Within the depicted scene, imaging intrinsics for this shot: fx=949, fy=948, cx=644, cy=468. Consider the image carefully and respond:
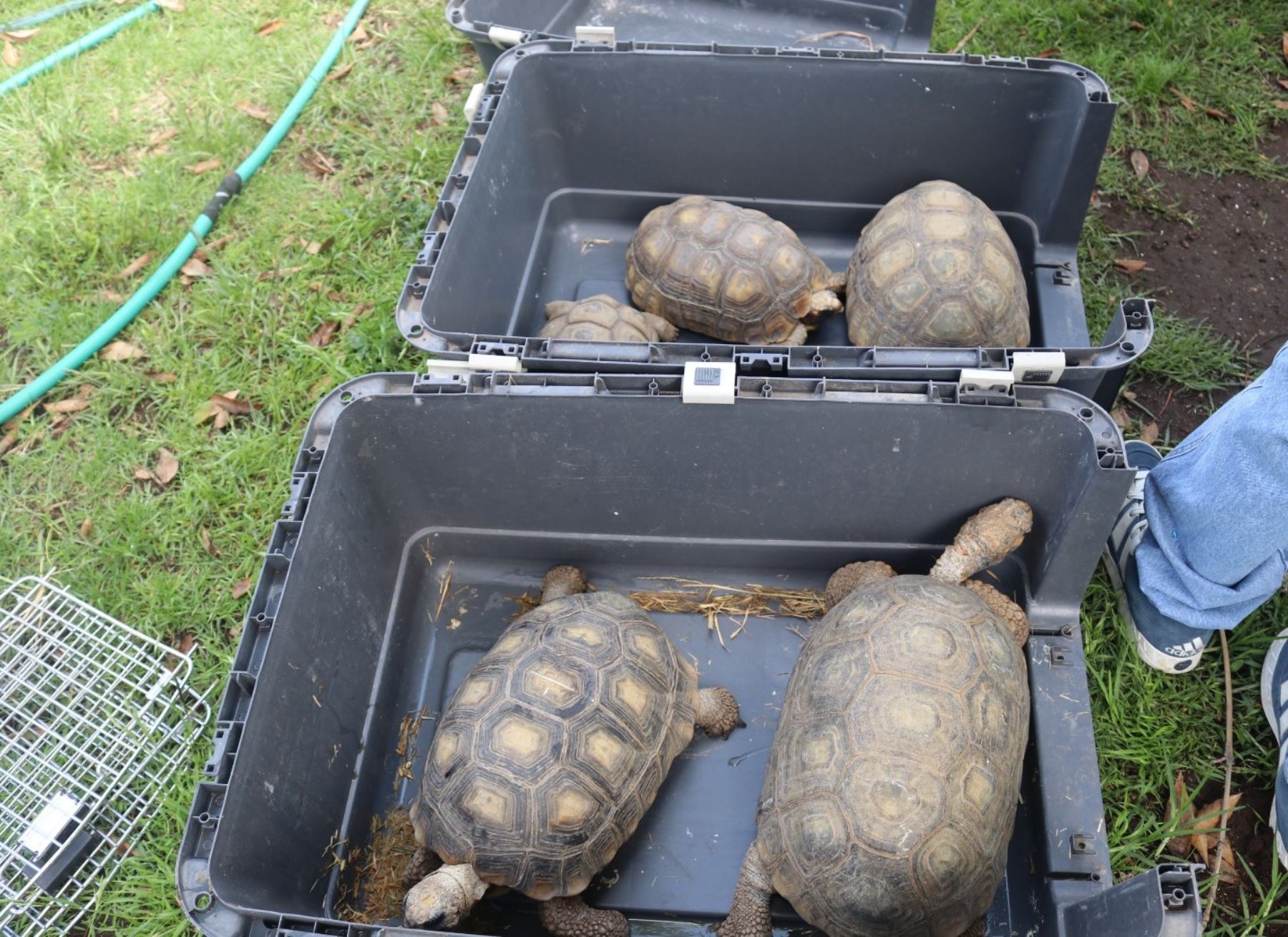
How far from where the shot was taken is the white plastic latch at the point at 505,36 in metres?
2.89

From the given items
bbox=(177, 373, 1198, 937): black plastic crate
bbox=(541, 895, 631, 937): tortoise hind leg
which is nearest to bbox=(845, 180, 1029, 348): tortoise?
bbox=(177, 373, 1198, 937): black plastic crate

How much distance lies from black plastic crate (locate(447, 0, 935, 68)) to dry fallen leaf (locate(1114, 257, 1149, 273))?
99 cm

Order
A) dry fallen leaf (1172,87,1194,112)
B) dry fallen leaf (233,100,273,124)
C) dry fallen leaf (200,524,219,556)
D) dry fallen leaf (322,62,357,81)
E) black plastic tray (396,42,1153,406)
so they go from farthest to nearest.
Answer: dry fallen leaf (322,62,357,81) < dry fallen leaf (233,100,273,124) < dry fallen leaf (1172,87,1194,112) < dry fallen leaf (200,524,219,556) < black plastic tray (396,42,1153,406)

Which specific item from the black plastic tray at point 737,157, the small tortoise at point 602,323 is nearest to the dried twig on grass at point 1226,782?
the black plastic tray at point 737,157

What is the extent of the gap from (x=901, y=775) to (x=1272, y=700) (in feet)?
3.77

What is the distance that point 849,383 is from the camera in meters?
2.08

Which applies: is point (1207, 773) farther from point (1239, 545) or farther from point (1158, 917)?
point (1158, 917)

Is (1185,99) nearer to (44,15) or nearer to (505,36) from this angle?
(505,36)

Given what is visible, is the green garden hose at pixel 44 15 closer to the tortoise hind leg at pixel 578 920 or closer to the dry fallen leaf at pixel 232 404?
the dry fallen leaf at pixel 232 404

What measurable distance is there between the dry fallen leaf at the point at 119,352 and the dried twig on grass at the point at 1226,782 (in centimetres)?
329

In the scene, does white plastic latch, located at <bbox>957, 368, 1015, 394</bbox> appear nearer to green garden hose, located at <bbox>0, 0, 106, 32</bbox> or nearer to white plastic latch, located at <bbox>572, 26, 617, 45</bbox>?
white plastic latch, located at <bbox>572, 26, 617, 45</bbox>

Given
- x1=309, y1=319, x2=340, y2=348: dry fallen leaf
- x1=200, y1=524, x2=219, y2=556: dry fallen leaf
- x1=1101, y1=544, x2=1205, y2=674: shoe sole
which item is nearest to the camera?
x1=1101, y1=544, x2=1205, y2=674: shoe sole

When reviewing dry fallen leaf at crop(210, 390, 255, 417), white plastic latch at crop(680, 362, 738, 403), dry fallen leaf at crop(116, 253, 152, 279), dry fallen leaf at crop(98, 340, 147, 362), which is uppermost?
white plastic latch at crop(680, 362, 738, 403)

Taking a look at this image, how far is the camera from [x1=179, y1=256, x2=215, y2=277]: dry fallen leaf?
10.8ft
